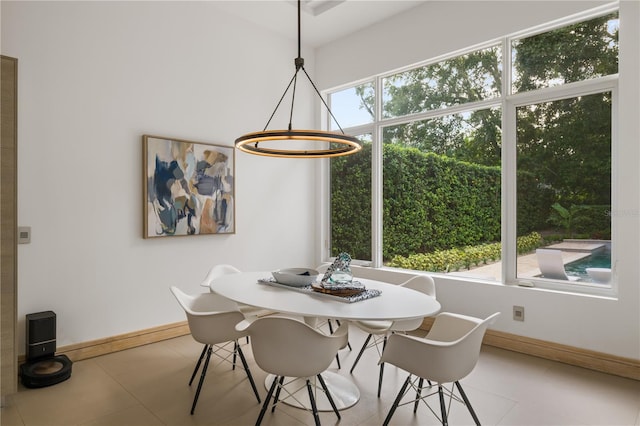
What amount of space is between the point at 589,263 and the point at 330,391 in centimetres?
234

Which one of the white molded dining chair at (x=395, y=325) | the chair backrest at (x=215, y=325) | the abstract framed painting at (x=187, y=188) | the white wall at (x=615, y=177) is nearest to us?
the chair backrest at (x=215, y=325)

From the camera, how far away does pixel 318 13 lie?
433 cm

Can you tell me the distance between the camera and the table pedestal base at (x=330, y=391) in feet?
8.23

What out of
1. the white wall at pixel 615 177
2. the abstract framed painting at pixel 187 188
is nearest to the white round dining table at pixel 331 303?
the abstract framed painting at pixel 187 188

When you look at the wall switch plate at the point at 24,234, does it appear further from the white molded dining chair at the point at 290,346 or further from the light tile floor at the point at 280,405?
the white molded dining chair at the point at 290,346

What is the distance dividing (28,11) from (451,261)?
4313mm

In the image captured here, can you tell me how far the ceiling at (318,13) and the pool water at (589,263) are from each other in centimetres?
294

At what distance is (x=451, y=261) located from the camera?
13.5 feet

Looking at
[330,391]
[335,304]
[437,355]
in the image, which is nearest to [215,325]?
[335,304]

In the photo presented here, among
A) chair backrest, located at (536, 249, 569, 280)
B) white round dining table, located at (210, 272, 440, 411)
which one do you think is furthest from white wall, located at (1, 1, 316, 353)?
chair backrest, located at (536, 249, 569, 280)

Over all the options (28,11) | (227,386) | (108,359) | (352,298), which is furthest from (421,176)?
(28,11)

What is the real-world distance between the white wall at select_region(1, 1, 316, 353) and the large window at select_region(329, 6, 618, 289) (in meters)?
1.35

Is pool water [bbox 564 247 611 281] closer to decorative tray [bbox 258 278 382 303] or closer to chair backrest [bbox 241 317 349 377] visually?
decorative tray [bbox 258 278 382 303]

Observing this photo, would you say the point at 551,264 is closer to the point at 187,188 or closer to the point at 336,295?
the point at 336,295
